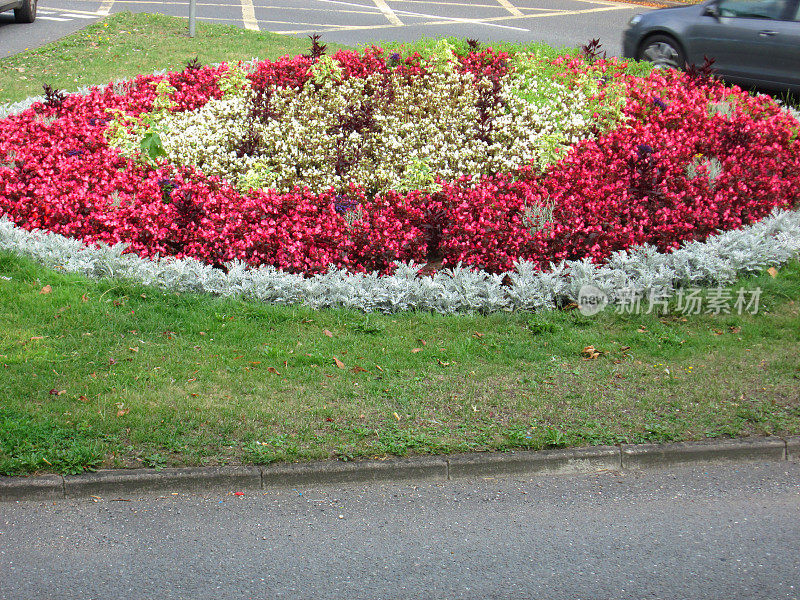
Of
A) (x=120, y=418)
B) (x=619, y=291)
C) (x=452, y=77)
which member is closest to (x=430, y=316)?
(x=619, y=291)

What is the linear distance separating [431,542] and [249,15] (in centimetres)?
1923

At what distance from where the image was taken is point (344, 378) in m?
6.12

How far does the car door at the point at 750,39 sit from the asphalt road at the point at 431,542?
A: 885 cm

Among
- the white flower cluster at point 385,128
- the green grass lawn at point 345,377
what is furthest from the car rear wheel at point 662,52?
the green grass lawn at point 345,377

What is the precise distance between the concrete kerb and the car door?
336 inches

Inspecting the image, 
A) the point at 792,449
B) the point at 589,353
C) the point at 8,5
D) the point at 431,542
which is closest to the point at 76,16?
the point at 8,5

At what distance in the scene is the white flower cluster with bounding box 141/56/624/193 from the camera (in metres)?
9.48

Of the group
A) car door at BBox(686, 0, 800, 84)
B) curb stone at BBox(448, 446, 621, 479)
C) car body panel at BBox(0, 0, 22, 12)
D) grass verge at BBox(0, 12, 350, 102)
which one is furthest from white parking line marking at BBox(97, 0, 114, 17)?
curb stone at BBox(448, 446, 621, 479)

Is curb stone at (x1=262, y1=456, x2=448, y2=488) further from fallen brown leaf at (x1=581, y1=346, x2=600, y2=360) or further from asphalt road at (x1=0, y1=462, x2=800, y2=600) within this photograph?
fallen brown leaf at (x1=581, y1=346, x2=600, y2=360)

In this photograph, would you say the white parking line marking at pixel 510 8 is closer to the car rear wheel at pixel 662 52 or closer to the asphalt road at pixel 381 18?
the asphalt road at pixel 381 18

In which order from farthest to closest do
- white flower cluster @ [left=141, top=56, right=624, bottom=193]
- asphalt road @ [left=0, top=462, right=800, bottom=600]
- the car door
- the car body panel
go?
the car body panel < the car door < white flower cluster @ [left=141, top=56, right=624, bottom=193] < asphalt road @ [left=0, top=462, right=800, bottom=600]

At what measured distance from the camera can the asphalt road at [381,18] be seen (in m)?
18.6

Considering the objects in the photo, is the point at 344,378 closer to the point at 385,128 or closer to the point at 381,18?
the point at 385,128

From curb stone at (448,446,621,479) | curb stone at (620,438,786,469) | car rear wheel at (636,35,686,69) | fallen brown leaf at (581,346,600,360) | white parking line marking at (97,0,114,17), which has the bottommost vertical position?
curb stone at (448,446,621,479)
